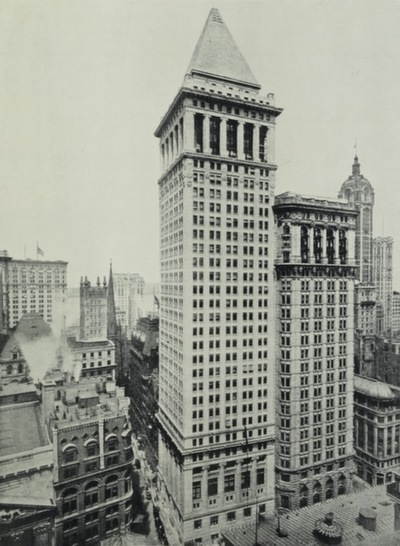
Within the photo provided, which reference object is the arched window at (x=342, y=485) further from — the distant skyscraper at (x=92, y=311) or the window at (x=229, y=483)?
the distant skyscraper at (x=92, y=311)

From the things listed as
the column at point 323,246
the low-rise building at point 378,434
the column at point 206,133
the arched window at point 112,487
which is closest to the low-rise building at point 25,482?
the arched window at point 112,487

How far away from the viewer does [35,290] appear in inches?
5650

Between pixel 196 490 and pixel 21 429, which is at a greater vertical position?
pixel 21 429

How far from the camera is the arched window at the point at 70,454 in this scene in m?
62.0

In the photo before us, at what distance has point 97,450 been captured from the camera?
65.1m

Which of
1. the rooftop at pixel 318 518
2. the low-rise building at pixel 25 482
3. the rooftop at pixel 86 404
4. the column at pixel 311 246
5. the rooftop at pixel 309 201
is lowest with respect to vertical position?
the rooftop at pixel 318 518

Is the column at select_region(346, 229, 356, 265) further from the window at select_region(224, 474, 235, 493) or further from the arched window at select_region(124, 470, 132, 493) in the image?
the arched window at select_region(124, 470, 132, 493)

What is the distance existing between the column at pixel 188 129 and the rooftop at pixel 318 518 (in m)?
58.5

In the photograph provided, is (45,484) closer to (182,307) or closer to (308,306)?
(182,307)

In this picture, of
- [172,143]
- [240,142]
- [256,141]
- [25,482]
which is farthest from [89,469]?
[256,141]

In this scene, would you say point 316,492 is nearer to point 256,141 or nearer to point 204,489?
point 204,489

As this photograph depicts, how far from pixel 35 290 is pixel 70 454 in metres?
93.5

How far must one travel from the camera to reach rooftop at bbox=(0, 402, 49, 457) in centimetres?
6356

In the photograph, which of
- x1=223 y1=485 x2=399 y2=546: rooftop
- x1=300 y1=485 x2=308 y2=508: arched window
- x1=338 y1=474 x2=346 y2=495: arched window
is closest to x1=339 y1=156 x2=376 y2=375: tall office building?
x1=338 y1=474 x2=346 y2=495: arched window
